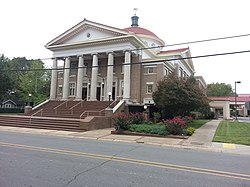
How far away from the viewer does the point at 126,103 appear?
29281mm

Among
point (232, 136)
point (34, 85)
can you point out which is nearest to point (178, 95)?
point (232, 136)

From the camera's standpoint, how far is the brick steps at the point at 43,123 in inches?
778

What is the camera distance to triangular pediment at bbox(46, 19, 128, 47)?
31.9 meters

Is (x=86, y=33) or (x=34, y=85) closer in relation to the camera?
(x=86, y=33)

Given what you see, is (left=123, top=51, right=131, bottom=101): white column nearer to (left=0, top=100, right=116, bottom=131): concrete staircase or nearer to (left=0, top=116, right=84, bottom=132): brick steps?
(left=0, top=100, right=116, bottom=131): concrete staircase

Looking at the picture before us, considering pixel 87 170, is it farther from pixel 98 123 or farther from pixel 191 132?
pixel 98 123

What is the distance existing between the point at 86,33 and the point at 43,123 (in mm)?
17502

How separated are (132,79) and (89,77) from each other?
7837mm

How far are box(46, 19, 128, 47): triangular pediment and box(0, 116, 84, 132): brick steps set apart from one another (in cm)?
1499

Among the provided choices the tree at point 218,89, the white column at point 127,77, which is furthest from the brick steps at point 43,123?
the tree at point 218,89

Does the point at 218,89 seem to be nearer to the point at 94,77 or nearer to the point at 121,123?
the point at 94,77

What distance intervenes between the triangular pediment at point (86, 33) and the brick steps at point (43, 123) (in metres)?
15.0

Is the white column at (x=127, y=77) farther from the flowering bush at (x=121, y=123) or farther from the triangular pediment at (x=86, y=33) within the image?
the flowering bush at (x=121, y=123)

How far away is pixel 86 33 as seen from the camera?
34219 mm
